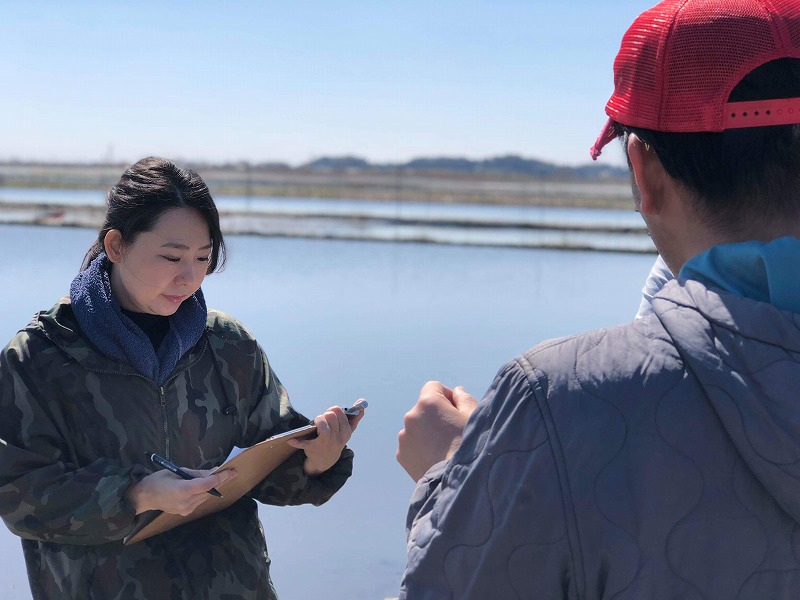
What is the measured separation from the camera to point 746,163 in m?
0.96

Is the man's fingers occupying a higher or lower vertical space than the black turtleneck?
higher

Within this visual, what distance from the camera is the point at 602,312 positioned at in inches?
318

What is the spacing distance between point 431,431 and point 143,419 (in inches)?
37.4

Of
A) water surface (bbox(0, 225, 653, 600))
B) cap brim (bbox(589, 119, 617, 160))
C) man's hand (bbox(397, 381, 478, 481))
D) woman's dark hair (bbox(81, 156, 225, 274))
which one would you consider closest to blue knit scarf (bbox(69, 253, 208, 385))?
woman's dark hair (bbox(81, 156, 225, 274))

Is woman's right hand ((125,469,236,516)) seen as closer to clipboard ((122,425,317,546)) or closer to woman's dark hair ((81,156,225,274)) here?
clipboard ((122,425,317,546))

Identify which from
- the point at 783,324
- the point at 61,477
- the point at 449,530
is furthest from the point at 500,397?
the point at 61,477

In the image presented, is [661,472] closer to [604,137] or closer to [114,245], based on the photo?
[604,137]

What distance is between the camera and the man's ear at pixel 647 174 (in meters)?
1.01

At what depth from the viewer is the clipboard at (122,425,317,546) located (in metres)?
1.79

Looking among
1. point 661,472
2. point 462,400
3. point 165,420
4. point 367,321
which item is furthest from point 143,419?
point 367,321

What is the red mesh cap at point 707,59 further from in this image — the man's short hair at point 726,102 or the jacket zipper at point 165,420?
the jacket zipper at point 165,420

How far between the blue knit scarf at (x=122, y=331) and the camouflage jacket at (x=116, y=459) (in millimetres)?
22

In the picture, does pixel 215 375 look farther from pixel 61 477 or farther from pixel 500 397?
pixel 500 397

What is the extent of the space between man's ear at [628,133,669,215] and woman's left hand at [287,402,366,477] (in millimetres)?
1047
